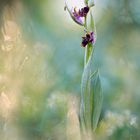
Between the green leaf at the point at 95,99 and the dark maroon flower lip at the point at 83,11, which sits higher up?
the dark maroon flower lip at the point at 83,11

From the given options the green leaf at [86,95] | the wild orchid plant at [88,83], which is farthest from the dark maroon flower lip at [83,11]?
the green leaf at [86,95]

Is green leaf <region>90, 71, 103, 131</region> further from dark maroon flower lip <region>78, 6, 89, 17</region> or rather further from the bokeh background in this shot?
dark maroon flower lip <region>78, 6, 89, 17</region>

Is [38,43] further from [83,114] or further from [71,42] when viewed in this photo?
[83,114]

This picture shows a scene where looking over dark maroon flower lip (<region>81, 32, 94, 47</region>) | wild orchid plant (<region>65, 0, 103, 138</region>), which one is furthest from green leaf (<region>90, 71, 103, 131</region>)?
dark maroon flower lip (<region>81, 32, 94, 47</region>)

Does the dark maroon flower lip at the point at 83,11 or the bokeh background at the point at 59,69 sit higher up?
the dark maroon flower lip at the point at 83,11

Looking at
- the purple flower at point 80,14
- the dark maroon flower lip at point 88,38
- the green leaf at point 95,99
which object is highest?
the purple flower at point 80,14

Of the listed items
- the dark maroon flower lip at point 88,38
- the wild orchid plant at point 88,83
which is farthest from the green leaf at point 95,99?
the dark maroon flower lip at point 88,38

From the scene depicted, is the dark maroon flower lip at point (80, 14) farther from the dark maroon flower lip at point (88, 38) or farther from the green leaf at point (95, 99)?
the green leaf at point (95, 99)

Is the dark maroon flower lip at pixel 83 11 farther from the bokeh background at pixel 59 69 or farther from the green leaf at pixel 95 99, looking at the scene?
the green leaf at pixel 95 99
